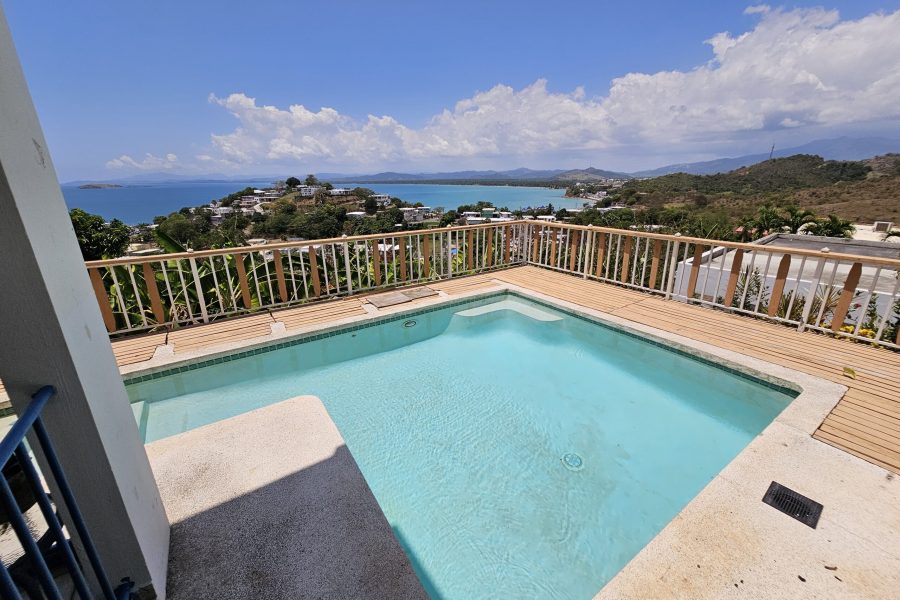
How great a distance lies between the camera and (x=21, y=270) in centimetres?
92

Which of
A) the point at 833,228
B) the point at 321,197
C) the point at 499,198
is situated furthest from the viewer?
the point at 499,198

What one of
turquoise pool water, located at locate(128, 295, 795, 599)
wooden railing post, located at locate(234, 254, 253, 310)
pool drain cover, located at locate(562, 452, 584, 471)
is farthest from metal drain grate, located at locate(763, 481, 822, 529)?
Result: wooden railing post, located at locate(234, 254, 253, 310)

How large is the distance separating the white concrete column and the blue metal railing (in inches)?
2.4

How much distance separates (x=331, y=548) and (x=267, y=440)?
1.00m

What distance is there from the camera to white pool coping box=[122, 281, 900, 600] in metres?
1.63

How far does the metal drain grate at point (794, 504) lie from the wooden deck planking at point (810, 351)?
73cm

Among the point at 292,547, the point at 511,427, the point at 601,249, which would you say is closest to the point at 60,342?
the point at 292,547

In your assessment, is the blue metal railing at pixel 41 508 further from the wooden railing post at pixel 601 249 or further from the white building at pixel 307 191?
the white building at pixel 307 191

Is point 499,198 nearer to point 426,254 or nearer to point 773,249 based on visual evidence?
point 426,254

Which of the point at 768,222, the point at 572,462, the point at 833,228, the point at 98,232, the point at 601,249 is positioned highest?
the point at 601,249

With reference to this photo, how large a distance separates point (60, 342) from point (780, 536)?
9.84ft

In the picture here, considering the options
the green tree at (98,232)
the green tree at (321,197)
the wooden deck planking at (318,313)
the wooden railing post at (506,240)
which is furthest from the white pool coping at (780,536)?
the green tree at (321,197)

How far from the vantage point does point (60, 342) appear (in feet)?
3.30

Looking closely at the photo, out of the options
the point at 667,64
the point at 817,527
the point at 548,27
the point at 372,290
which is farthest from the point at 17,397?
the point at 667,64
